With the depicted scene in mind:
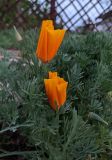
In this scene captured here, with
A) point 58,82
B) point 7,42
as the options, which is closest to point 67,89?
point 58,82

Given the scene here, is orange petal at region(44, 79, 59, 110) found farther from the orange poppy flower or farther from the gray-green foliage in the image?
the orange poppy flower

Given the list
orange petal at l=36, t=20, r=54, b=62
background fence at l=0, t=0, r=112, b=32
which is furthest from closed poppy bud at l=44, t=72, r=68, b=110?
background fence at l=0, t=0, r=112, b=32

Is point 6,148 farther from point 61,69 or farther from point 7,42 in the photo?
point 7,42

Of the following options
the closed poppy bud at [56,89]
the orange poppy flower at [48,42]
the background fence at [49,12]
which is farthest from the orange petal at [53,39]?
the background fence at [49,12]

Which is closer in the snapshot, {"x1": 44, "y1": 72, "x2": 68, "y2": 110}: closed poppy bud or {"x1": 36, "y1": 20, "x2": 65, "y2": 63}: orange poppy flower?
{"x1": 44, "y1": 72, "x2": 68, "y2": 110}: closed poppy bud

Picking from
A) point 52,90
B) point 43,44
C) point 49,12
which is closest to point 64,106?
point 52,90

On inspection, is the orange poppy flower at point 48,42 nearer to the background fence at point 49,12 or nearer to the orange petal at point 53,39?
the orange petal at point 53,39
